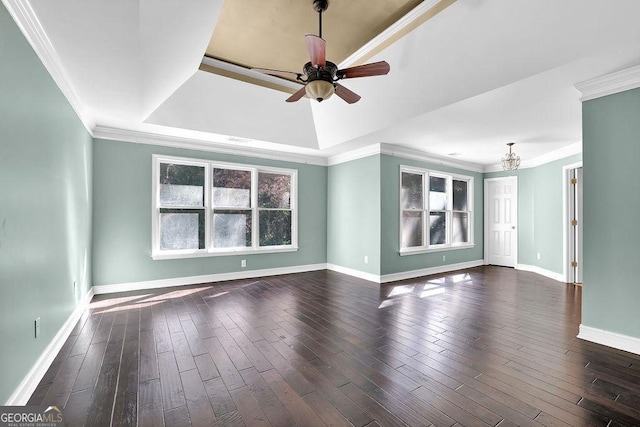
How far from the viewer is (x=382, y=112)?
3.74m

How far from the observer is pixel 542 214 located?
19.1 ft

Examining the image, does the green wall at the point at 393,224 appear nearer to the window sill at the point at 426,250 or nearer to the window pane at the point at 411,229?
the window sill at the point at 426,250

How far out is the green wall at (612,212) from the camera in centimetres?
252

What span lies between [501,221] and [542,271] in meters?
1.41

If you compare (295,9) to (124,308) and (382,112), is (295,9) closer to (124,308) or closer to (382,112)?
(382,112)

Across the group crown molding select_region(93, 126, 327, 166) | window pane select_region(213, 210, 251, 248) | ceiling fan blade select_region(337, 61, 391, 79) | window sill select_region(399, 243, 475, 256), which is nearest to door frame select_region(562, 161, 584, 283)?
window sill select_region(399, 243, 475, 256)

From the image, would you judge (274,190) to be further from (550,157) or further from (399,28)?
(550,157)

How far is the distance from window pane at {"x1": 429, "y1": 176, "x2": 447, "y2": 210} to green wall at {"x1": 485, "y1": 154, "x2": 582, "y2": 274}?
159 centimetres

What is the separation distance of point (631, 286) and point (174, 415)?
3750mm

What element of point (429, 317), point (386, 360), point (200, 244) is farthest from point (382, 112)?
point (200, 244)

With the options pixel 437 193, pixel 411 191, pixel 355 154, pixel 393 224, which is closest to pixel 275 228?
pixel 355 154

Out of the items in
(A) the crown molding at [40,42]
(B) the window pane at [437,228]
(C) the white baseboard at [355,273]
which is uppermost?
(A) the crown molding at [40,42]

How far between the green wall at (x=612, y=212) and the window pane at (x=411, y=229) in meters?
2.93

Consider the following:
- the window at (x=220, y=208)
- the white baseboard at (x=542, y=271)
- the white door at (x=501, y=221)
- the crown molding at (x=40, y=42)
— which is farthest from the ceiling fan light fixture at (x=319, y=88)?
the white door at (x=501, y=221)
